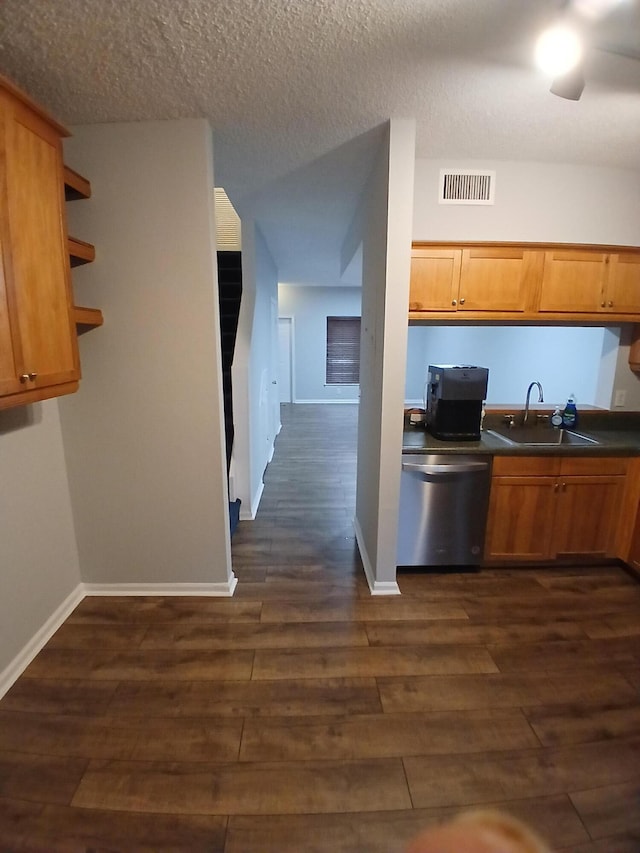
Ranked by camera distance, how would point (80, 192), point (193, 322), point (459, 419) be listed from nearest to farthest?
point (80, 192) → point (193, 322) → point (459, 419)

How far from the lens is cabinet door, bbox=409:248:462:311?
2.39 meters

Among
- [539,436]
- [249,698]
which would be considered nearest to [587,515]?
[539,436]

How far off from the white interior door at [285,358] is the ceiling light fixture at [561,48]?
6924 mm

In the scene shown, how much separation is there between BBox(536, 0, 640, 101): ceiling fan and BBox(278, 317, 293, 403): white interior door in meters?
6.91

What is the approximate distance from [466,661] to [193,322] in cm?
222

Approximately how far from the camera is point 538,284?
2465 millimetres

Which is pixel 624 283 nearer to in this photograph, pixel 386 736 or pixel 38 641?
pixel 386 736

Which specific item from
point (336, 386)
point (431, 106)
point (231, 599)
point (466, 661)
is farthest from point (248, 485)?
point (336, 386)

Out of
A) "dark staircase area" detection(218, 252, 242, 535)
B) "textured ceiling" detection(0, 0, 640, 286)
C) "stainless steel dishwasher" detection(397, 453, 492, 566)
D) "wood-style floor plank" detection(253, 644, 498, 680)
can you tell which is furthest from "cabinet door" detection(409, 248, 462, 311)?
"wood-style floor plank" detection(253, 644, 498, 680)

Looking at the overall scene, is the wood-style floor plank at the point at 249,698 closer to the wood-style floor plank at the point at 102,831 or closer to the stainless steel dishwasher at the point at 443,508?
the wood-style floor plank at the point at 102,831

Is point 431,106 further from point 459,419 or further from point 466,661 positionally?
point 466,661

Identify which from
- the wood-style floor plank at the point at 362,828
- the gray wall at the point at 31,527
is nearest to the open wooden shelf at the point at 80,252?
the gray wall at the point at 31,527

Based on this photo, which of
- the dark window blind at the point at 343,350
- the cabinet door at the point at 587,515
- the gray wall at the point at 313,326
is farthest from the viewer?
the dark window blind at the point at 343,350

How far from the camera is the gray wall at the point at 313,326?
812 centimetres
